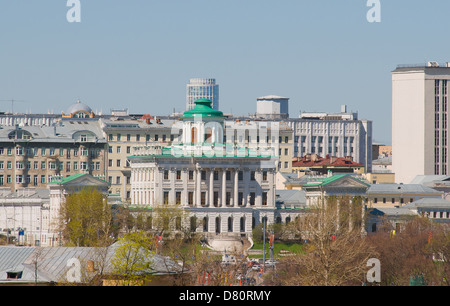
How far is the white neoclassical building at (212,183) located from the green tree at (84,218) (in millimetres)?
8196

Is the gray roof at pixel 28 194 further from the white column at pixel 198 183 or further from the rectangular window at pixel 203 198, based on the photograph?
the rectangular window at pixel 203 198

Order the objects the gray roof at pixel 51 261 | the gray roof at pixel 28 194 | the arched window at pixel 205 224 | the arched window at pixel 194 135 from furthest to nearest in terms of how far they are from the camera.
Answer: the gray roof at pixel 28 194 → the arched window at pixel 194 135 → the arched window at pixel 205 224 → the gray roof at pixel 51 261

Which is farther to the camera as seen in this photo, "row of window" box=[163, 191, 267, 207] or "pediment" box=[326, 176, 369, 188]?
"pediment" box=[326, 176, 369, 188]

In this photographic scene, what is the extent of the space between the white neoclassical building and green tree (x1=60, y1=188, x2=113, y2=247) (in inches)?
323

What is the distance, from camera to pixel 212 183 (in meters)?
171

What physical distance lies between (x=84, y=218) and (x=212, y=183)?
2430cm

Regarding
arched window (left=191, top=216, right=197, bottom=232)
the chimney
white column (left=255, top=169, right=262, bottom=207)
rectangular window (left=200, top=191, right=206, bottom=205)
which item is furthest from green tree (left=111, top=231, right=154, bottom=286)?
white column (left=255, top=169, right=262, bottom=207)

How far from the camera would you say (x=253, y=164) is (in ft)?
569

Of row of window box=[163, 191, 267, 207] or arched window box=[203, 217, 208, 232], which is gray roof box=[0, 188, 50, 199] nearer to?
row of window box=[163, 191, 267, 207]

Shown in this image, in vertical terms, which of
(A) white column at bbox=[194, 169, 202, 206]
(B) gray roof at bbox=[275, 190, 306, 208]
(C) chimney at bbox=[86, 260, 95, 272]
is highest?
(A) white column at bbox=[194, 169, 202, 206]

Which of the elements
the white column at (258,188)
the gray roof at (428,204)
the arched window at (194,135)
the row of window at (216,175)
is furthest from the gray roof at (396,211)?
the arched window at (194,135)

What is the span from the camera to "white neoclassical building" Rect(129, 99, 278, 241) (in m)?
169

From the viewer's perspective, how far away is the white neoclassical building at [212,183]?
555 ft
